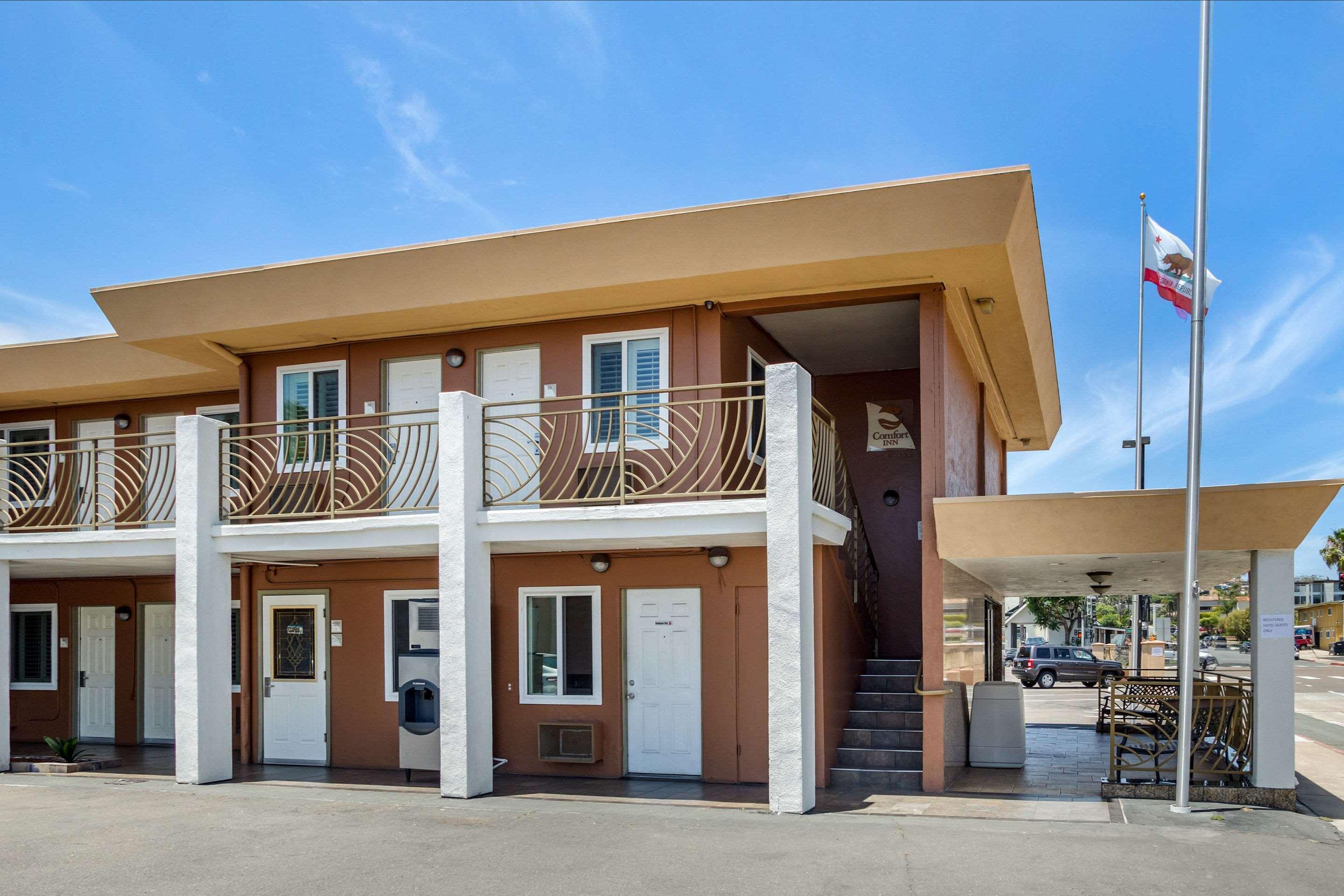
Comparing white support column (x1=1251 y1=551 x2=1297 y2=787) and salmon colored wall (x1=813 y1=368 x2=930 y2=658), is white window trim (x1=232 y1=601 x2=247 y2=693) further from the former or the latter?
white support column (x1=1251 y1=551 x2=1297 y2=787)

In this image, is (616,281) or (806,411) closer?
(806,411)

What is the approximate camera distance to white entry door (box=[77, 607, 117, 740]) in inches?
667

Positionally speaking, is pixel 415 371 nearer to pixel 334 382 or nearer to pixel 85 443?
pixel 334 382

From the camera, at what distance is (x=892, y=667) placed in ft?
47.0

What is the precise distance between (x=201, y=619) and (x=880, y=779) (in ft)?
24.4

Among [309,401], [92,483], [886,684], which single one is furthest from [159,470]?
[886,684]

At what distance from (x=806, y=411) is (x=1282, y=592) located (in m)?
4.78

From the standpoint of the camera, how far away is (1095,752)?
1547 centimetres

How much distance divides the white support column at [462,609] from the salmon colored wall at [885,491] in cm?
645

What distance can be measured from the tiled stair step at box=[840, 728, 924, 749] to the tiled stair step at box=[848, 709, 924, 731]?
13 cm

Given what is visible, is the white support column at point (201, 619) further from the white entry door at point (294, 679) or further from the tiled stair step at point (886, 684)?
the tiled stair step at point (886, 684)

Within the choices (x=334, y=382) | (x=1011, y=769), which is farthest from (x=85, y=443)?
(x=1011, y=769)

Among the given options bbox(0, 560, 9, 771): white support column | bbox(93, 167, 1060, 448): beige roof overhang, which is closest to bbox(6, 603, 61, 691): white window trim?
bbox(0, 560, 9, 771): white support column

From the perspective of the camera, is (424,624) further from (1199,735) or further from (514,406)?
(1199,735)
